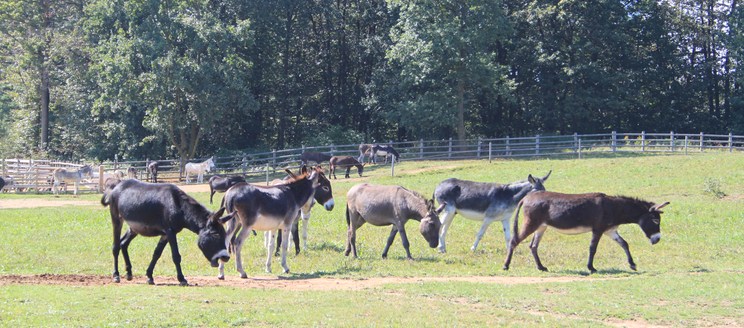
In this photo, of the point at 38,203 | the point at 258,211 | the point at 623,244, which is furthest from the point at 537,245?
the point at 38,203

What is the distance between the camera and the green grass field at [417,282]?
12.4m

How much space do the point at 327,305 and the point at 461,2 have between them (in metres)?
40.0

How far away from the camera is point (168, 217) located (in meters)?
15.0

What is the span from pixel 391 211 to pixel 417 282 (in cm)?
387

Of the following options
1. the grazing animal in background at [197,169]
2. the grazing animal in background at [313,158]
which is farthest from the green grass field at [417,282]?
the grazing animal in background at [313,158]

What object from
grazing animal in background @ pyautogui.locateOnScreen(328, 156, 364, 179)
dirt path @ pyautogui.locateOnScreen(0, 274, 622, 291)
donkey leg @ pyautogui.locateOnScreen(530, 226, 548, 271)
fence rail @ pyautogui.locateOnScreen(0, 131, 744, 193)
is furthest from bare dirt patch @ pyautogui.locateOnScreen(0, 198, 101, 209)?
donkey leg @ pyautogui.locateOnScreen(530, 226, 548, 271)

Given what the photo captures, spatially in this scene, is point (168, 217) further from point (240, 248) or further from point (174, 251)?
point (240, 248)

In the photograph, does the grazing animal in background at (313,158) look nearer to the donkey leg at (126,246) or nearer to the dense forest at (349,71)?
the dense forest at (349,71)

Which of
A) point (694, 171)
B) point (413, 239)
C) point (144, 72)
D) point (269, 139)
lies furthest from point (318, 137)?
point (413, 239)

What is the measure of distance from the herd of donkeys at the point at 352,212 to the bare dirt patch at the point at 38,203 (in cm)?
1720

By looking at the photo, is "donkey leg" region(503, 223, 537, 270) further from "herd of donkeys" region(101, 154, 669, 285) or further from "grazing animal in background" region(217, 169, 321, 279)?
"grazing animal in background" region(217, 169, 321, 279)

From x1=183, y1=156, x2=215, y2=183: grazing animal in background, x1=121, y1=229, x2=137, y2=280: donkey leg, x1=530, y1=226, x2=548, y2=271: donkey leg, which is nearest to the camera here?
x1=121, y1=229, x2=137, y2=280: donkey leg

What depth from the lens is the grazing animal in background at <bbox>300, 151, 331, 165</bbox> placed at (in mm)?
47312

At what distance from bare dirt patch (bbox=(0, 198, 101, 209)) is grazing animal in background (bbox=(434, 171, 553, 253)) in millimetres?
17585
